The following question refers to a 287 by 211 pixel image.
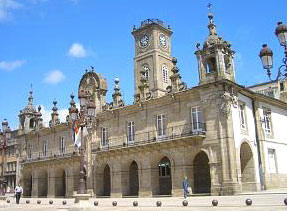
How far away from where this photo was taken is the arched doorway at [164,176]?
30.7 metres

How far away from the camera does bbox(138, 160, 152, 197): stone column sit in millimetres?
28750

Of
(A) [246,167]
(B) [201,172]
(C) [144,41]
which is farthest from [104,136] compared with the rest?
(C) [144,41]

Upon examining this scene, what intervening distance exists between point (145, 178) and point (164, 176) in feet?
8.09

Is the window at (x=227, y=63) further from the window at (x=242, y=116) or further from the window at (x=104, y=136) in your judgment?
the window at (x=104, y=136)

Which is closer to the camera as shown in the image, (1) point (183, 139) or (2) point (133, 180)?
(1) point (183, 139)

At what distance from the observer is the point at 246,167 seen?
88.7 ft

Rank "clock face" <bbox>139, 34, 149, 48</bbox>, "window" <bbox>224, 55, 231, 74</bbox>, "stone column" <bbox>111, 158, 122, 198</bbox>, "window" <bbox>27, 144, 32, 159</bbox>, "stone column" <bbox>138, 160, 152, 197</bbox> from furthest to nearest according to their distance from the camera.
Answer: "window" <bbox>27, 144, 32, 159</bbox>, "clock face" <bbox>139, 34, 149, 48</bbox>, "stone column" <bbox>111, 158, 122, 198</bbox>, "stone column" <bbox>138, 160, 152, 197</bbox>, "window" <bbox>224, 55, 231, 74</bbox>

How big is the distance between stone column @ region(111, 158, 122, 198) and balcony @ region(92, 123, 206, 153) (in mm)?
1523

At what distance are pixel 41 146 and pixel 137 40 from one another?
17.1 meters

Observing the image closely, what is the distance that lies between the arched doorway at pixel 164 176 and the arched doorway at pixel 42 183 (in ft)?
54.5

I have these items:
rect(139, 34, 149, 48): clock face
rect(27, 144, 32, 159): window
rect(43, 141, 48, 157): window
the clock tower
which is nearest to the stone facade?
rect(43, 141, 48, 157): window

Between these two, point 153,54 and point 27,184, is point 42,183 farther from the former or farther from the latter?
point 153,54

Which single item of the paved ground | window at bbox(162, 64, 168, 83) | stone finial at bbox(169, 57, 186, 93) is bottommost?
the paved ground

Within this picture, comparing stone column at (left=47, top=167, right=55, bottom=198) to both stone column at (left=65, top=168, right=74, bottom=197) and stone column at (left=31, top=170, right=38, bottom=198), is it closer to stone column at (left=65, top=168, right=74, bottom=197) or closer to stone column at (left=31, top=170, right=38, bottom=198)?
stone column at (left=65, top=168, right=74, bottom=197)
